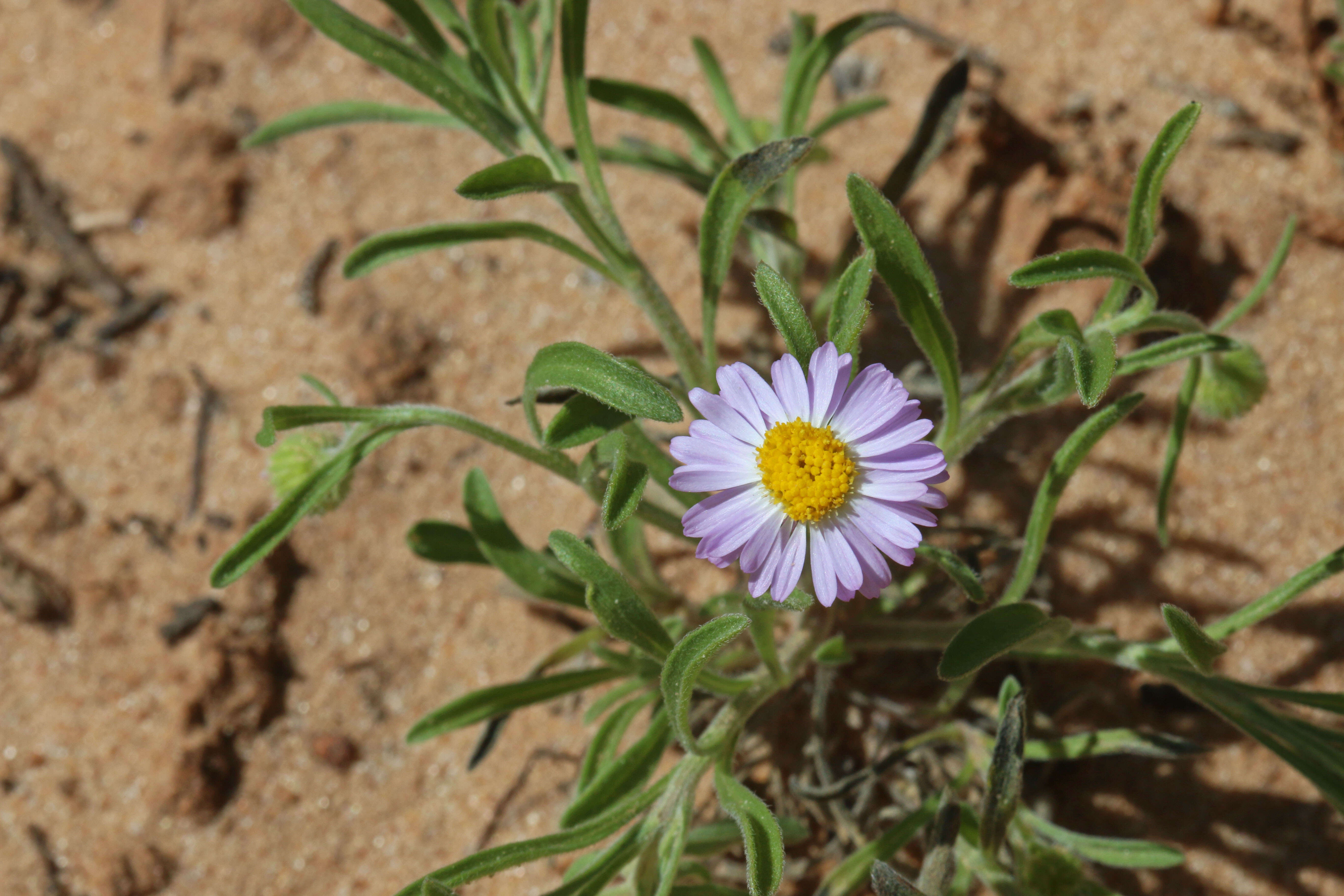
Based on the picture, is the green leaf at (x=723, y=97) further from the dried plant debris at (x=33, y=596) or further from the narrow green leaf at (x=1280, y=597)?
the dried plant debris at (x=33, y=596)

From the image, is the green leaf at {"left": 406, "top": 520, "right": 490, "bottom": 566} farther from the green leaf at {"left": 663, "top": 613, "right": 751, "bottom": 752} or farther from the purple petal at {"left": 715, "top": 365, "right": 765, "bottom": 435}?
the purple petal at {"left": 715, "top": 365, "right": 765, "bottom": 435}

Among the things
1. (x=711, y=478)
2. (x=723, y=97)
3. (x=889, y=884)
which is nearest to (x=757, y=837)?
(x=889, y=884)

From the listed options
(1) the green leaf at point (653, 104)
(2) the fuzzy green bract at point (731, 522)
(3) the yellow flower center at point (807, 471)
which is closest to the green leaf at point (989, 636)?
(2) the fuzzy green bract at point (731, 522)

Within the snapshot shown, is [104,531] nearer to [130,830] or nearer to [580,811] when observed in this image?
[130,830]

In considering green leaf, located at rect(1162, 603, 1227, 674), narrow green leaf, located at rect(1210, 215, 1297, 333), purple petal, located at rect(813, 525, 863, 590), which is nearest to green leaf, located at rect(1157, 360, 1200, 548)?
narrow green leaf, located at rect(1210, 215, 1297, 333)

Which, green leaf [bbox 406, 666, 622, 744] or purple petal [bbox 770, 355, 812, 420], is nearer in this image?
purple petal [bbox 770, 355, 812, 420]

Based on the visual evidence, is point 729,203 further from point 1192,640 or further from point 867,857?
point 867,857
